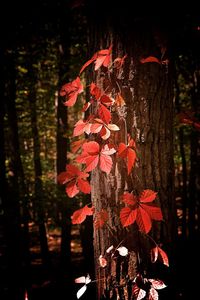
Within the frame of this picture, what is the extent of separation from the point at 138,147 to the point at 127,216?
1.32ft

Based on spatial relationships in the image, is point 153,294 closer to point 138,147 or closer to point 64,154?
point 138,147

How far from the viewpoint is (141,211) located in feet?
4.33

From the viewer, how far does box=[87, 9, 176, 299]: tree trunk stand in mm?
1427

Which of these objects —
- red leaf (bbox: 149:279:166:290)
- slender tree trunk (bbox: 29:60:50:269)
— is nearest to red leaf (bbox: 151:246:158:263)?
red leaf (bbox: 149:279:166:290)

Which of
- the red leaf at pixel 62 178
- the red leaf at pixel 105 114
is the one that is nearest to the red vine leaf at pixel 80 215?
the red leaf at pixel 62 178

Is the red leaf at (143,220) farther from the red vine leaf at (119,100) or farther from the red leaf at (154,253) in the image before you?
the red vine leaf at (119,100)

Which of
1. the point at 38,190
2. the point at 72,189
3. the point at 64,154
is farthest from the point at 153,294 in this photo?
the point at 64,154

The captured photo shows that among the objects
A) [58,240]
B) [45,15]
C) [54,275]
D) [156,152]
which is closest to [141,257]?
[156,152]

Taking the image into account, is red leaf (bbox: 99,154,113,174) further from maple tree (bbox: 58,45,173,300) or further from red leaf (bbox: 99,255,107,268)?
red leaf (bbox: 99,255,107,268)

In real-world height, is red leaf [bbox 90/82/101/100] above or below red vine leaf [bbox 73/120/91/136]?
above

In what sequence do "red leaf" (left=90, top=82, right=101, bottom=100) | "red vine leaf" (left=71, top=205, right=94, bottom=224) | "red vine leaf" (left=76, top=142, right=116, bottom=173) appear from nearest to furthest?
1. "red vine leaf" (left=76, top=142, right=116, bottom=173)
2. "red leaf" (left=90, top=82, right=101, bottom=100)
3. "red vine leaf" (left=71, top=205, right=94, bottom=224)

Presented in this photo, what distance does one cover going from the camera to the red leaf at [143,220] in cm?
128

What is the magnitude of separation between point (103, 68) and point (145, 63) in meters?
0.25

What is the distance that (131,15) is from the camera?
138cm
